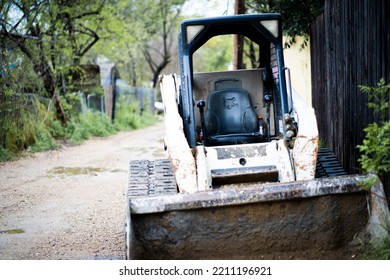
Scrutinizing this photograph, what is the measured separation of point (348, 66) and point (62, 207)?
414 centimetres

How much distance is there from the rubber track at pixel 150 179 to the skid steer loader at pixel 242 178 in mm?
12

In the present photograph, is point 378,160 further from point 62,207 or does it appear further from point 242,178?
point 62,207

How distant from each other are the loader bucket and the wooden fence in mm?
870

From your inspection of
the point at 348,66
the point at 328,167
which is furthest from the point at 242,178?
the point at 348,66

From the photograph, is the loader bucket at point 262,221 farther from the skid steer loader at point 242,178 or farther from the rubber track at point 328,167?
the rubber track at point 328,167

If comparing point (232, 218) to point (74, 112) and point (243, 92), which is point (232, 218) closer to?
point (243, 92)

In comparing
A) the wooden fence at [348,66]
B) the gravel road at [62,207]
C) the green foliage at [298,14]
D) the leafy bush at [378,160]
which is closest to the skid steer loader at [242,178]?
the leafy bush at [378,160]

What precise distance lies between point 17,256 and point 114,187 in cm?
393

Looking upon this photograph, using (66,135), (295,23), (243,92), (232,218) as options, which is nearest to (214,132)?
(243,92)

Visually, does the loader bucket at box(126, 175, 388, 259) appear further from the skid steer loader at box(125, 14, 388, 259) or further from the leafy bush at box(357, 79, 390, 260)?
the leafy bush at box(357, 79, 390, 260)

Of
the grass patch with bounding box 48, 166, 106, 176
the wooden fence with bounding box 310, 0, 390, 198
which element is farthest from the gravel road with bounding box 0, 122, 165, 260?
the wooden fence with bounding box 310, 0, 390, 198

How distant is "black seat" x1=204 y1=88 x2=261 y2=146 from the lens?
6871 mm

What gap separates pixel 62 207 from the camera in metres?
7.51

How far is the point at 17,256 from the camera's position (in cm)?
529
